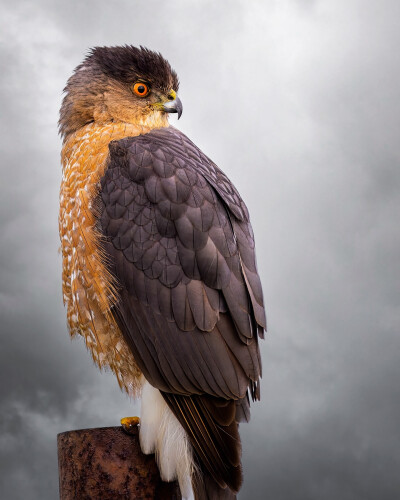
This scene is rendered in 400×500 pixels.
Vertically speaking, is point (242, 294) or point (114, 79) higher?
point (114, 79)

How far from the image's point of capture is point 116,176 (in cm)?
424

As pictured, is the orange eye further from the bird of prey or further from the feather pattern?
the feather pattern

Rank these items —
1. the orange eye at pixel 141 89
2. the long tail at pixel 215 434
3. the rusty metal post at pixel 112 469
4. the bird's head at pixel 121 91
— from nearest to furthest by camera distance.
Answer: the long tail at pixel 215 434, the rusty metal post at pixel 112 469, the bird's head at pixel 121 91, the orange eye at pixel 141 89

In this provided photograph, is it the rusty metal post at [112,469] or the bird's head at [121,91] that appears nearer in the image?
the rusty metal post at [112,469]

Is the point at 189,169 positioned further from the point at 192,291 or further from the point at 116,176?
the point at 192,291

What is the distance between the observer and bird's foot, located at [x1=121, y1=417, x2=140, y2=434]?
13.6 ft

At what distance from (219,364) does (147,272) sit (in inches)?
28.9

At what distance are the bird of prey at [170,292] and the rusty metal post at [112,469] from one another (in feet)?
0.40

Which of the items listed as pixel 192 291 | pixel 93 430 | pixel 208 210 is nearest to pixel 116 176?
pixel 208 210

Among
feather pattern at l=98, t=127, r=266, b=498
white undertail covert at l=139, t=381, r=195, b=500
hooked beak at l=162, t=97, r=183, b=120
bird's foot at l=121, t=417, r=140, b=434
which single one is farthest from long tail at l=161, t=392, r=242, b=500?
hooked beak at l=162, t=97, r=183, b=120

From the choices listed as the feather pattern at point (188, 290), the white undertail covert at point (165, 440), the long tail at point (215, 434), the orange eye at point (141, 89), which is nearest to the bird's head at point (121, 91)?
the orange eye at point (141, 89)

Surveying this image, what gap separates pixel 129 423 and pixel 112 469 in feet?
1.00

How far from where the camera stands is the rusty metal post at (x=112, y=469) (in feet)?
13.4

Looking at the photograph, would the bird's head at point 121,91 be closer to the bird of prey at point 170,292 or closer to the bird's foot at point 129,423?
the bird of prey at point 170,292
